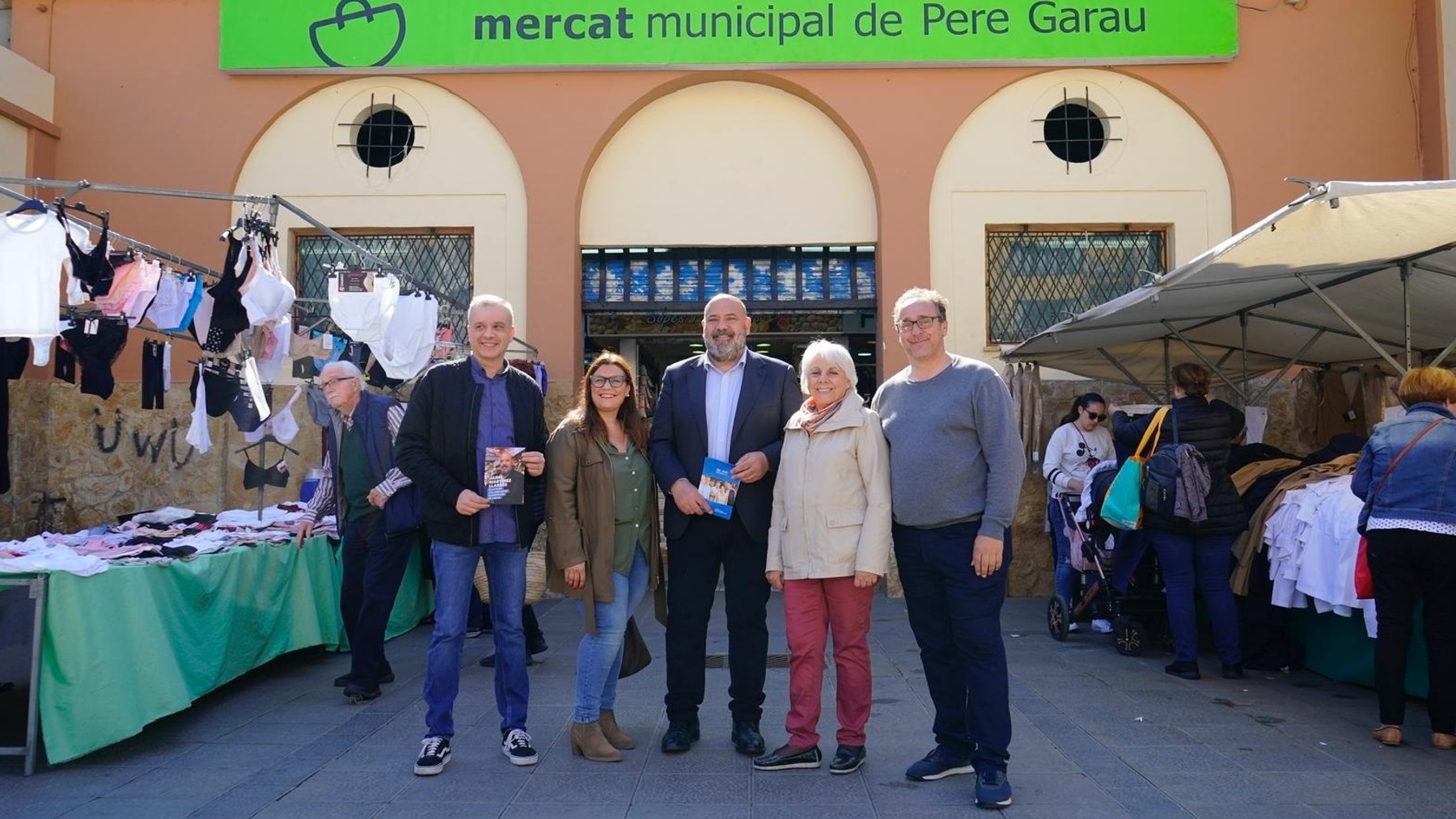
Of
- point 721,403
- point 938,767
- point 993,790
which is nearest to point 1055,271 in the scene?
point 721,403

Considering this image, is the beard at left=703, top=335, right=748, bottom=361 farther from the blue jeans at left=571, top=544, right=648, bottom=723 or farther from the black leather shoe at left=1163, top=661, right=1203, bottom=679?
the black leather shoe at left=1163, top=661, right=1203, bottom=679

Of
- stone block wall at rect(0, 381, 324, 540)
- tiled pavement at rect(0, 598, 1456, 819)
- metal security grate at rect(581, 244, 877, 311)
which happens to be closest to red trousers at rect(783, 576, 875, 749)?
tiled pavement at rect(0, 598, 1456, 819)

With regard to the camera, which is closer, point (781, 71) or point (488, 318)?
point (488, 318)

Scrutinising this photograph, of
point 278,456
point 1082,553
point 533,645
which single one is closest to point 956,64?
point 1082,553

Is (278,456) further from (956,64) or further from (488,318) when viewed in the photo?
(956,64)

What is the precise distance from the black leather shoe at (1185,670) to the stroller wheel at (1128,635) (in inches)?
25.2

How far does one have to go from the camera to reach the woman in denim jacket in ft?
15.9

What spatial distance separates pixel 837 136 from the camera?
1034 cm

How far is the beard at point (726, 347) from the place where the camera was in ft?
15.6

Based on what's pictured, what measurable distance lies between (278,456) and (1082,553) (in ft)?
23.1

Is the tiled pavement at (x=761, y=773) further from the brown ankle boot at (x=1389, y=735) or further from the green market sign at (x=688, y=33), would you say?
the green market sign at (x=688, y=33)

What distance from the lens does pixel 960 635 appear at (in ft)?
13.9

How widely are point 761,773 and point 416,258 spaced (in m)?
7.35

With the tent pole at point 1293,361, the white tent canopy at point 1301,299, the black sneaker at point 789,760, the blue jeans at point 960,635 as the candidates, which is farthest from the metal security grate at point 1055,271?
the black sneaker at point 789,760
